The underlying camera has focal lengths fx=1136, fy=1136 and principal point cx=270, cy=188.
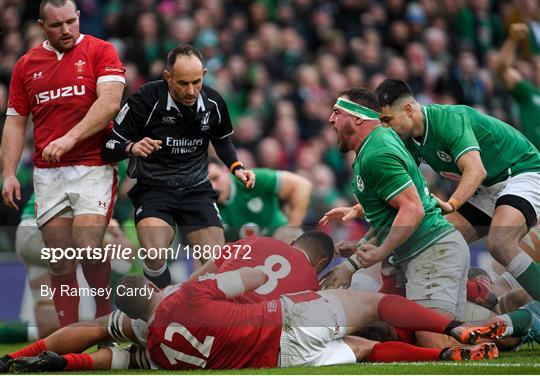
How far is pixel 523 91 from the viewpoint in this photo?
11.2m

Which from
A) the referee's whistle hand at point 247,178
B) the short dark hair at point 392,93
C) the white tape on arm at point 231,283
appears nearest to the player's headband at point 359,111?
the short dark hair at point 392,93

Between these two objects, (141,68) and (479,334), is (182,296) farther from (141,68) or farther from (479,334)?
(141,68)

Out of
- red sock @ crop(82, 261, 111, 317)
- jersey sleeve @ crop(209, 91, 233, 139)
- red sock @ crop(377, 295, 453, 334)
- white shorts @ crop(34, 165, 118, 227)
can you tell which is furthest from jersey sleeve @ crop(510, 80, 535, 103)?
red sock @ crop(82, 261, 111, 317)

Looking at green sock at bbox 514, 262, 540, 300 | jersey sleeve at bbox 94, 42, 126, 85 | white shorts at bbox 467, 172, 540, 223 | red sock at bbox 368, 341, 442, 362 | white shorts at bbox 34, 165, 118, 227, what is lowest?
red sock at bbox 368, 341, 442, 362

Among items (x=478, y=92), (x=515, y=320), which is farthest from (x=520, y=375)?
(x=478, y=92)

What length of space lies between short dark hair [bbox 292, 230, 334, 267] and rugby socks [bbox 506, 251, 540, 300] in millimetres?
1277

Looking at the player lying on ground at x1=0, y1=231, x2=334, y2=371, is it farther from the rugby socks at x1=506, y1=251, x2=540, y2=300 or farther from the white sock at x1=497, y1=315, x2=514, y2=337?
the rugby socks at x1=506, y1=251, x2=540, y2=300

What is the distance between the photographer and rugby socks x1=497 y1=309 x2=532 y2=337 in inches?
296

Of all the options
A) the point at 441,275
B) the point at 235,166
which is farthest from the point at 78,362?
the point at 441,275

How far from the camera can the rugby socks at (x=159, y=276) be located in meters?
7.89

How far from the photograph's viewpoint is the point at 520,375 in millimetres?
6375

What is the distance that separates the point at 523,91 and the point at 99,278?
5193mm

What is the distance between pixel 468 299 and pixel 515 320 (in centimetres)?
49

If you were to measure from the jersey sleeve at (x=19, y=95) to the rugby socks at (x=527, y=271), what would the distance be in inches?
143
